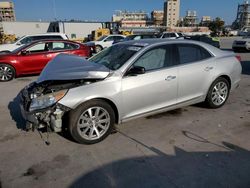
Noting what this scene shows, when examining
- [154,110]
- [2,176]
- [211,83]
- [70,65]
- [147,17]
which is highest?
[147,17]

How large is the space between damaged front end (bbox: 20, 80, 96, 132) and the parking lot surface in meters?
0.41

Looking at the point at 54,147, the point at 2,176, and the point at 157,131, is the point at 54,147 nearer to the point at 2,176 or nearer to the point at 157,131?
the point at 2,176

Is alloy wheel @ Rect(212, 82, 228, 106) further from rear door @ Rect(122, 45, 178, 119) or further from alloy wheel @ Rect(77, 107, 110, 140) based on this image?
alloy wheel @ Rect(77, 107, 110, 140)

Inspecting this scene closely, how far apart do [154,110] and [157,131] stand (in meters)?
0.37

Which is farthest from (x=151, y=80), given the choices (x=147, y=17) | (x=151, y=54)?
(x=147, y=17)

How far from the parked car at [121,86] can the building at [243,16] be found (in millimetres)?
132497

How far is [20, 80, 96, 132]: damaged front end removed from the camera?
→ 3.29 metres

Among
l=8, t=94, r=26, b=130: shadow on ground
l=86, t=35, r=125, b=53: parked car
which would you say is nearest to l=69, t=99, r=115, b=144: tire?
l=8, t=94, r=26, b=130: shadow on ground

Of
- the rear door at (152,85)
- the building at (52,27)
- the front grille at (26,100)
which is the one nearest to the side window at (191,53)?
the rear door at (152,85)

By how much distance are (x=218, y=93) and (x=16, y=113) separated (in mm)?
4385

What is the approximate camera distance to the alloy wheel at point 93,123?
346cm

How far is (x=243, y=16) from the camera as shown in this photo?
119875mm

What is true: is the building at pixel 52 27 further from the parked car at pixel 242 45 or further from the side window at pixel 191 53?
the side window at pixel 191 53

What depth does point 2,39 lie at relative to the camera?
32.3m
